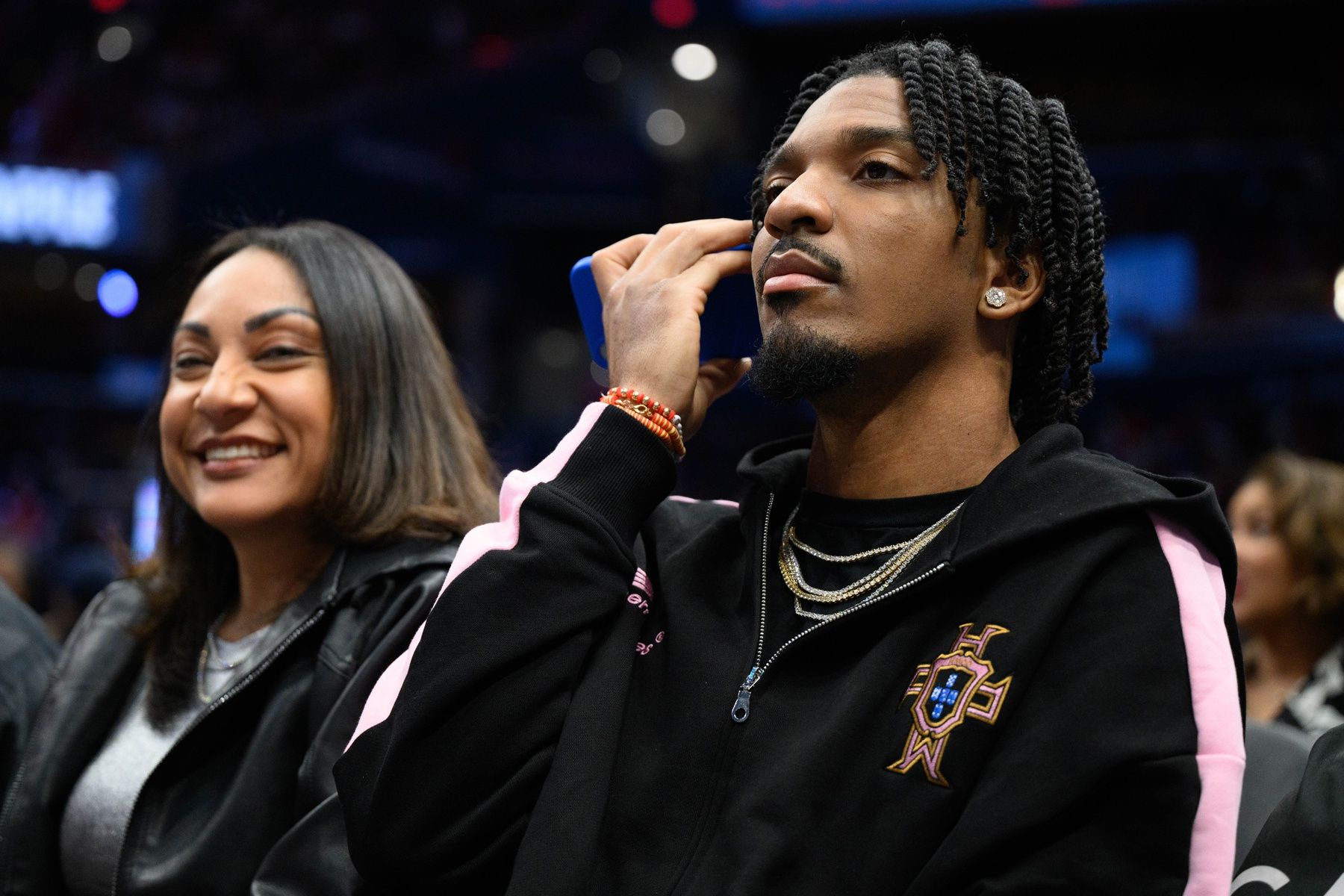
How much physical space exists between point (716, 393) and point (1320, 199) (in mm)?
7338

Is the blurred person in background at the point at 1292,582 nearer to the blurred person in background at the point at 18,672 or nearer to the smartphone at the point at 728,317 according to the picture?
the smartphone at the point at 728,317

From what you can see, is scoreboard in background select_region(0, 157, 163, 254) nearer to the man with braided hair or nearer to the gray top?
the gray top

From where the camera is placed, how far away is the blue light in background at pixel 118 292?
1030 centimetres

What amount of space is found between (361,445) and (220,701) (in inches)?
17.4

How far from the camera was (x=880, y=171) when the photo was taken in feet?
5.02

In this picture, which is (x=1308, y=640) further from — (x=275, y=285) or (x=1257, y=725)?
(x=275, y=285)

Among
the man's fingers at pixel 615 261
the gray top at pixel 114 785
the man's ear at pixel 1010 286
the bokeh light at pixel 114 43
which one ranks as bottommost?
the gray top at pixel 114 785

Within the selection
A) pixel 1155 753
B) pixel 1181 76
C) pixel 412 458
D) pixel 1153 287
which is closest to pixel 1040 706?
pixel 1155 753

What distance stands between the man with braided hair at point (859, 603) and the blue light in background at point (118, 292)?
31.5 feet

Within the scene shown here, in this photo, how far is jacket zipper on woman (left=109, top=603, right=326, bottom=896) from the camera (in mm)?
1894

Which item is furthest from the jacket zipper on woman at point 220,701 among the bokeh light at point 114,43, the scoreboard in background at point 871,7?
the bokeh light at point 114,43

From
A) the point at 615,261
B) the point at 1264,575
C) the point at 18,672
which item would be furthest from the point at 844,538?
the point at 1264,575

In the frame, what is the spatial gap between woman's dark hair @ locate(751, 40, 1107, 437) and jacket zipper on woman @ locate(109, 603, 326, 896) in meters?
1.06

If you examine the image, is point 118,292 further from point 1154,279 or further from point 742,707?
point 742,707
